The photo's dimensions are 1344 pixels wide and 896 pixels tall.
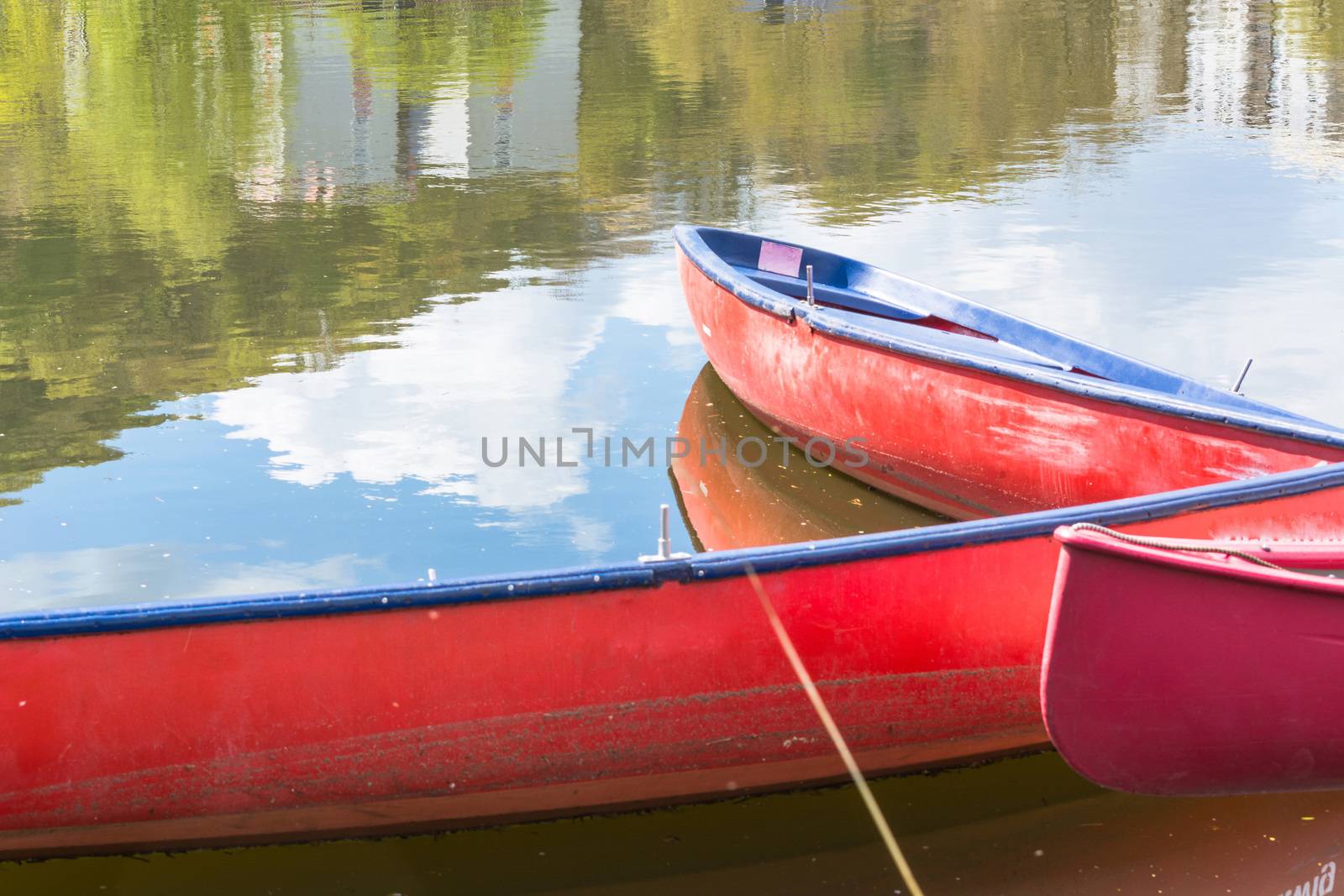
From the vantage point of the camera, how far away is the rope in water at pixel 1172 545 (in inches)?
158

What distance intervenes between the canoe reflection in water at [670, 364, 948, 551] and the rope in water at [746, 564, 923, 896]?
1.67 meters

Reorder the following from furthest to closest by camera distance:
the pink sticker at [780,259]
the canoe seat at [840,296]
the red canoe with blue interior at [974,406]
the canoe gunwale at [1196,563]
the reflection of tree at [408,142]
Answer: the reflection of tree at [408,142] → the pink sticker at [780,259] → the canoe seat at [840,296] → the red canoe with blue interior at [974,406] → the canoe gunwale at [1196,563]

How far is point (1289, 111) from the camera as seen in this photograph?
1714 centimetres

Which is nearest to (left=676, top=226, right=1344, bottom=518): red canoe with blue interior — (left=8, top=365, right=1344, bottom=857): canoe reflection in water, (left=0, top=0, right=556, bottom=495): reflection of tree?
(left=8, top=365, right=1344, bottom=857): canoe reflection in water

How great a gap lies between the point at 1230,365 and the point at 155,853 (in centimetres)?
636

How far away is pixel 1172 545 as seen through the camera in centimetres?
410

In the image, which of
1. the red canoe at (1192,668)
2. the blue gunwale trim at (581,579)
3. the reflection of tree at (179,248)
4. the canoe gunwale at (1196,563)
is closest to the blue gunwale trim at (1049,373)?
the blue gunwale trim at (581,579)

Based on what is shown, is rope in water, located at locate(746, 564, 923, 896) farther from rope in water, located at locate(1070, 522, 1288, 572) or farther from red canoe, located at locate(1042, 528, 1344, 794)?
rope in water, located at locate(1070, 522, 1288, 572)

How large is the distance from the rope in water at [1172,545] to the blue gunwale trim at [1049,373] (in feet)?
4.41

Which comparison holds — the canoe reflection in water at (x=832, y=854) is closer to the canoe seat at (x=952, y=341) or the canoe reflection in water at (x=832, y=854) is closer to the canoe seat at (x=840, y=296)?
the canoe seat at (x=952, y=341)

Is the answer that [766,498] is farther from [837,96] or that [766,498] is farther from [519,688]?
[837,96]

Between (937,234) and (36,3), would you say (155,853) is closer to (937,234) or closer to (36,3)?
(937,234)

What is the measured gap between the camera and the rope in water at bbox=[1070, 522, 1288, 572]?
4012 millimetres

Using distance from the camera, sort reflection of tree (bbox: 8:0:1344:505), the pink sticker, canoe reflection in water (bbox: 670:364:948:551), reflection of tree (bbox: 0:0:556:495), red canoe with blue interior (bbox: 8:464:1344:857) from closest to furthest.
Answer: red canoe with blue interior (bbox: 8:464:1344:857) → canoe reflection in water (bbox: 670:364:948:551) → reflection of tree (bbox: 0:0:556:495) → the pink sticker → reflection of tree (bbox: 8:0:1344:505)
